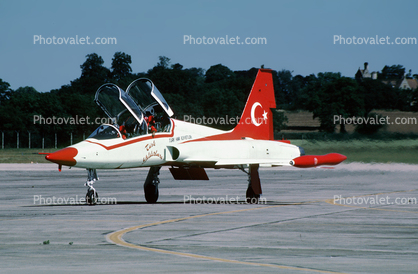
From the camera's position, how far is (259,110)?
79.8ft

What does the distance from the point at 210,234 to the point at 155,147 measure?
712 centimetres

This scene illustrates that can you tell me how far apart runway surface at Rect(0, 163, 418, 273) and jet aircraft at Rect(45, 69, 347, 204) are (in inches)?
55.4

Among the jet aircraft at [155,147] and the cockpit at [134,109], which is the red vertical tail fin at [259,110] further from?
the cockpit at [134,109]

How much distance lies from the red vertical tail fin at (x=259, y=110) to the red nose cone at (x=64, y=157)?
736 cm

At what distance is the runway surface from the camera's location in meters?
10.0

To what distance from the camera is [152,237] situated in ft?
43.3

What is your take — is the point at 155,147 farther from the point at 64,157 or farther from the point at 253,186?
the point at 253,186

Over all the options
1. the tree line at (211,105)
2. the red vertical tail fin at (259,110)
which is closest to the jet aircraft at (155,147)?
the red vertical tail fin at (259,110)

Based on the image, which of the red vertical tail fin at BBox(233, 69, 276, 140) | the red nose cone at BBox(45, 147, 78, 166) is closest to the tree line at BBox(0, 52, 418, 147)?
the red vertical tail fin at BBox(233, 69, 276, 140)

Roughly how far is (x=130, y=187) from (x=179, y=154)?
434 inches

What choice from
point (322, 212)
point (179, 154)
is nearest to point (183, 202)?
point (179, 154)

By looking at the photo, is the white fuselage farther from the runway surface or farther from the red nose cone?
the runway surface

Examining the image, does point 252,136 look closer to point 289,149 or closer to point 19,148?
point 289,149

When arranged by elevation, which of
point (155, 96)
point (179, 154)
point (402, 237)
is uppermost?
point (155, 96)
